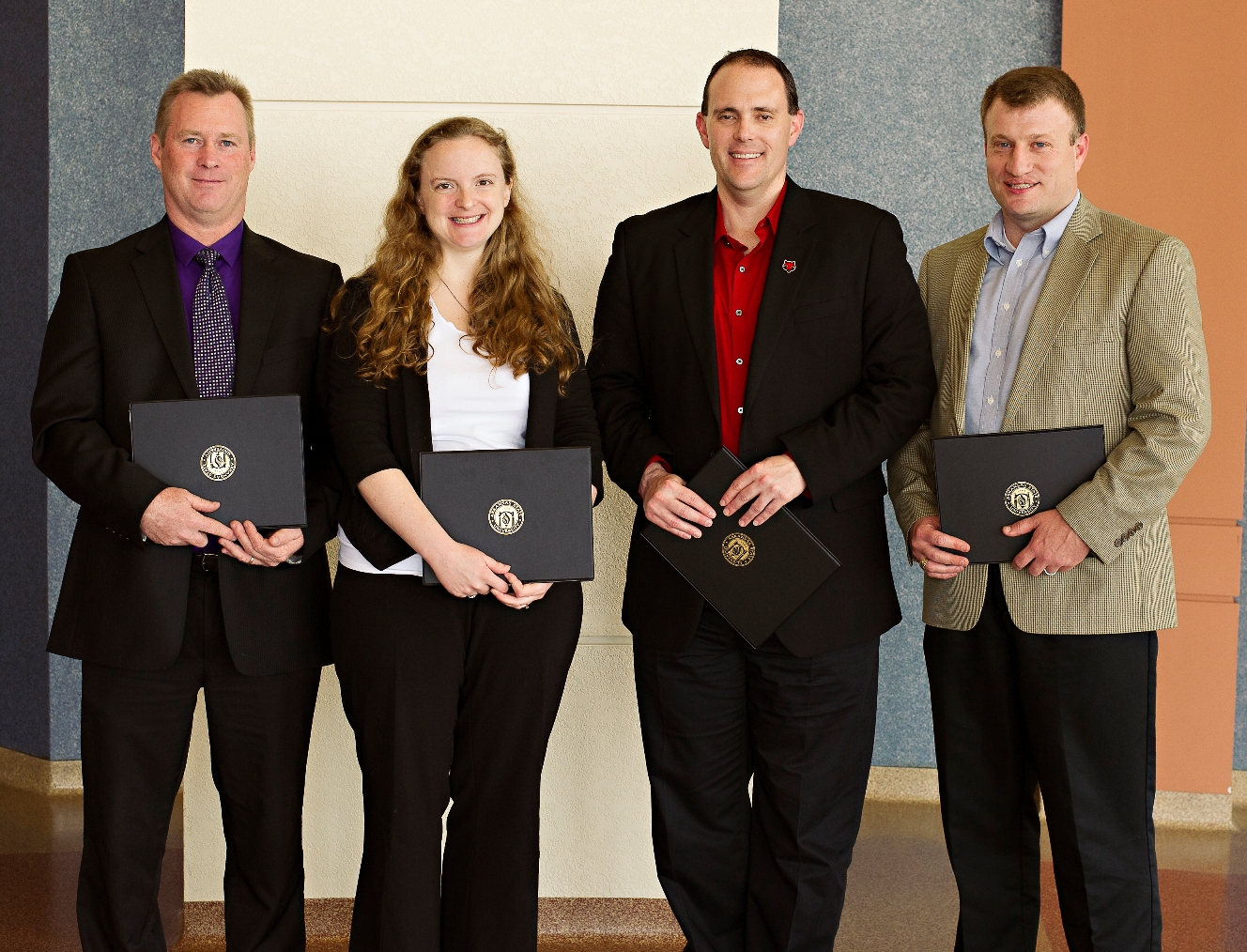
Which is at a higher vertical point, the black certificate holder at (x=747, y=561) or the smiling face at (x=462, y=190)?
the smiling face at (x=462, y=190)

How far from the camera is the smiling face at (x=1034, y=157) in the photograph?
6.51 feet

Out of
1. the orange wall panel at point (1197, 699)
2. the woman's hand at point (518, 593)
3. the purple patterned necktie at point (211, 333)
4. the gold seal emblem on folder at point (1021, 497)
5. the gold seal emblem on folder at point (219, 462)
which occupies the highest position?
the purple patterned necktie at point (211, 333)

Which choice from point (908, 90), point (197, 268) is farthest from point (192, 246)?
point (908, 90)

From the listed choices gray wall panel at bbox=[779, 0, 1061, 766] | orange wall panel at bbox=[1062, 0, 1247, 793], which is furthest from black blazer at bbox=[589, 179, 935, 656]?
Answer: orange wall panel at bbox=[1062, 0, 1247, 793]

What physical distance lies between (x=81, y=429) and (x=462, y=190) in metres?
0.81

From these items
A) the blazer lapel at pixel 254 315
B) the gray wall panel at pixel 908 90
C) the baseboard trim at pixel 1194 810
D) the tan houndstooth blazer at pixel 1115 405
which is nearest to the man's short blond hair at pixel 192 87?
Answer: the blazer lapel at pixel 254 315

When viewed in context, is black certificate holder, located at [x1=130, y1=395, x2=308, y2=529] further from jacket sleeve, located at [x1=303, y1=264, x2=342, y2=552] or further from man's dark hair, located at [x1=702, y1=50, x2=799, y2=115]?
man's dark hair, located at [x1=702, y1=50, x2=799, y2=115]

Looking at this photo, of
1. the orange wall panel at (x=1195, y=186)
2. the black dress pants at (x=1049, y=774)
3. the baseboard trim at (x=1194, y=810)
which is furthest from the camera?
the baseboard trim at (x=1194, y=810)

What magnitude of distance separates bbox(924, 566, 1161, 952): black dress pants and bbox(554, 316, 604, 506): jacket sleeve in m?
0.77

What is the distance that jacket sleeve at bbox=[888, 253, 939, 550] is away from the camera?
6.88ft

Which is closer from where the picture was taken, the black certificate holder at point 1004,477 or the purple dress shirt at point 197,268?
the black certificate holder at point 1004,477

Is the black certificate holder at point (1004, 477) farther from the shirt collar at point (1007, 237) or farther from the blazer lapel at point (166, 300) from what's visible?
the blazer lapel at point (166, 300)

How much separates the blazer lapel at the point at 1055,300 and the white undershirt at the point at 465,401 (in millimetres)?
900

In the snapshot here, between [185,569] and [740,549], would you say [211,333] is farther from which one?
[740,549]
